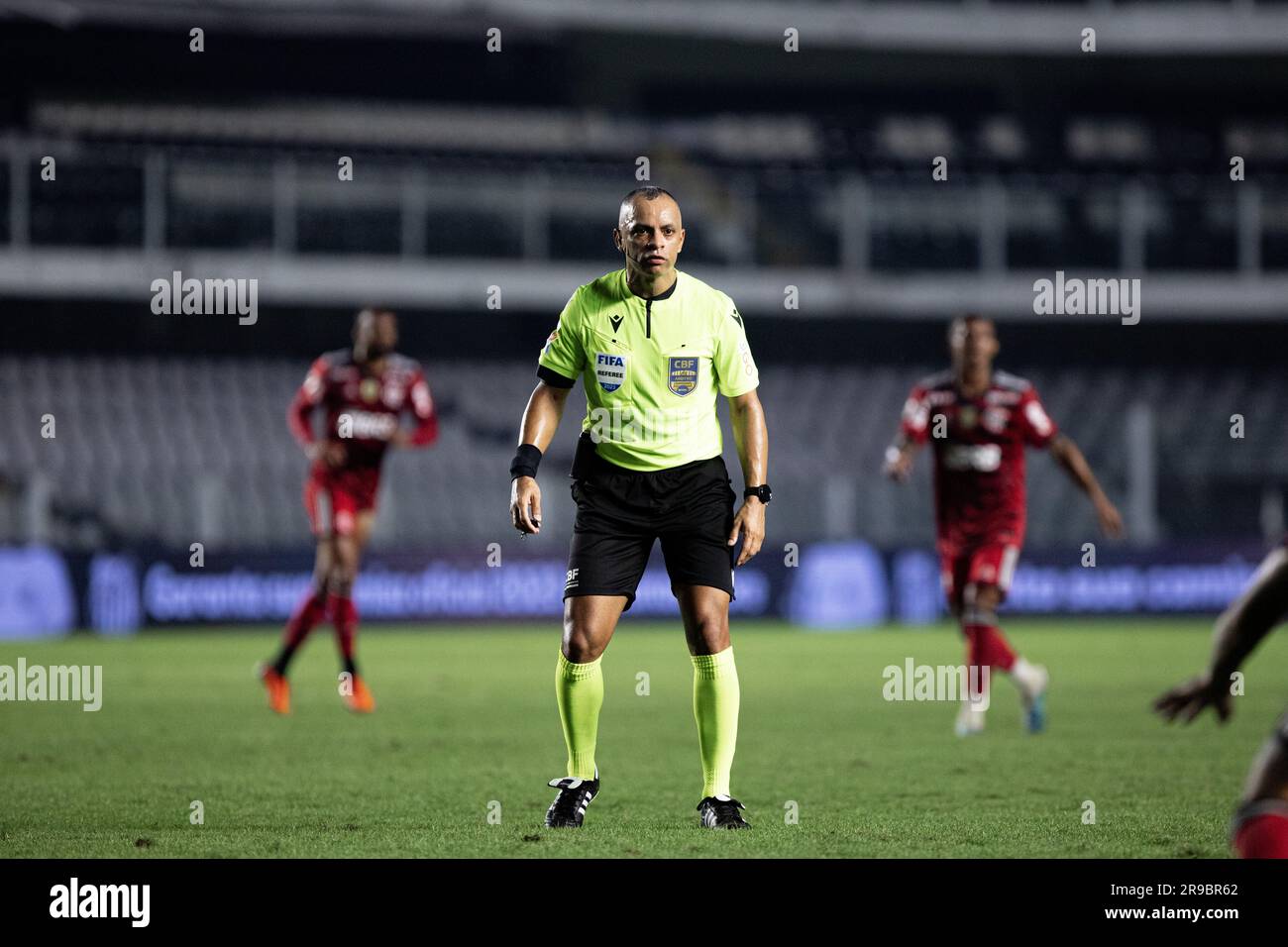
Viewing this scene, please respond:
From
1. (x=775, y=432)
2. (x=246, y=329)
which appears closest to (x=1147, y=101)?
(x=775, y=432)

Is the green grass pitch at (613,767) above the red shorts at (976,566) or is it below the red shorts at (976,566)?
below

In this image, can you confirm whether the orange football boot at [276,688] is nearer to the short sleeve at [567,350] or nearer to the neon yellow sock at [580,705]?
the neon yellow sock at [580,705]

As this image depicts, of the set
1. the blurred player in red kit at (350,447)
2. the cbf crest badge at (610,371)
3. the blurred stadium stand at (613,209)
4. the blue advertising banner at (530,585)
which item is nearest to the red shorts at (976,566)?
the blurred player in red kit at (350,447)

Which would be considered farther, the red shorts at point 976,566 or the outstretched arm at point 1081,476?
the red shorts at point 976,566

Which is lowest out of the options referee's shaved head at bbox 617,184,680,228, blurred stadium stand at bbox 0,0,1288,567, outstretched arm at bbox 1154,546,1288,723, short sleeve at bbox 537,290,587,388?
outstretched arm at bbox 1154,546,1288,723

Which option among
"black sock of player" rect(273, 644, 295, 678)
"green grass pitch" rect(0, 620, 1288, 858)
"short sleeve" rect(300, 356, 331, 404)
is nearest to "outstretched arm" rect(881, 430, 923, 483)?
"green grass pitch" rect(0, 620, 1288, 858)

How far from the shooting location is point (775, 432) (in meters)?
28.9

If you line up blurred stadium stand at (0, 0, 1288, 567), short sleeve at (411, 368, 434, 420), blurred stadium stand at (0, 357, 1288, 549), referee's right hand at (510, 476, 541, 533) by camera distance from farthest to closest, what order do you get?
blurred stadium stand at (0, 0, 1288, 567) < blurred stadium stand at (0, 357, 1288, 549) < short sleeve at (411, 368, 434, 420) < referee's right hand at (510, 476, 541, 533)

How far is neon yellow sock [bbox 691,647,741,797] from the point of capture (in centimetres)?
657

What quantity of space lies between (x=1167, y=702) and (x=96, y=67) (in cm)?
2996

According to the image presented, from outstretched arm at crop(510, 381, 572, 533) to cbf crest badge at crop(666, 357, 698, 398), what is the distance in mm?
381

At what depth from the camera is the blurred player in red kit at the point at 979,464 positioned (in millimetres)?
10320

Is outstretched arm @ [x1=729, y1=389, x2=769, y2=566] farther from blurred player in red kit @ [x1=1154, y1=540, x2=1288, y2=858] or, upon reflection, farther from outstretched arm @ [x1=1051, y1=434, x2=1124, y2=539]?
outstretched arm @ [x1=1051, y1=434, x2=1124, y2=539]

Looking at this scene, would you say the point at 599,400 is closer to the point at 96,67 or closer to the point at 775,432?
the point at 775,432
